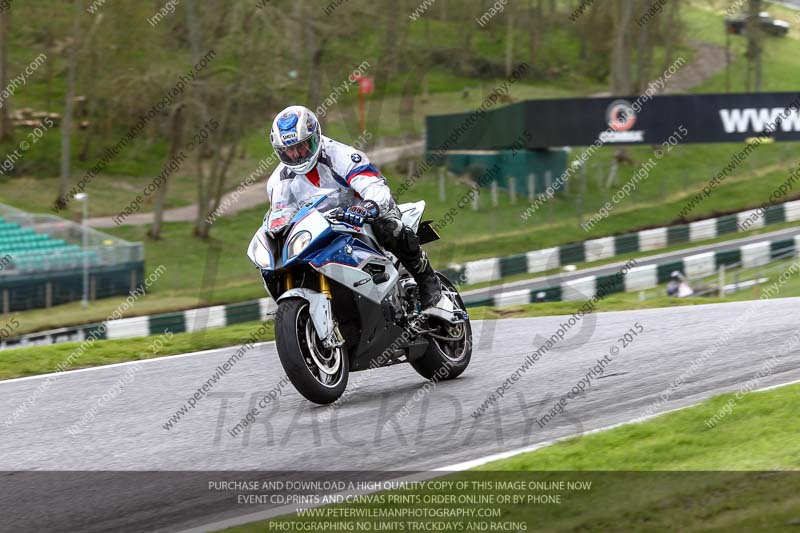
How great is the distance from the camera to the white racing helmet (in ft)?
24.0

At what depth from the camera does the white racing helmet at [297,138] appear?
732 centimetres

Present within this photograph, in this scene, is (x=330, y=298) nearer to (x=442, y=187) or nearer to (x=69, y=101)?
(x=442, y=187)

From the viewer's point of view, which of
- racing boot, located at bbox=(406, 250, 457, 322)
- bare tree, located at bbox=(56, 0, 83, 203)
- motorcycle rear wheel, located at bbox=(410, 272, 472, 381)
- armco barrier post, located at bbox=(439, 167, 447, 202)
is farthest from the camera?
bare tree, located at bbox=(56, 0, 83, 203)

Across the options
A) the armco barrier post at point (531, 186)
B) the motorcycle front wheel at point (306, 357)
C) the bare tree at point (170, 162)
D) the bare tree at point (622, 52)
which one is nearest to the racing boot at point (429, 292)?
the motorcycle front wheel at point (306, 357)

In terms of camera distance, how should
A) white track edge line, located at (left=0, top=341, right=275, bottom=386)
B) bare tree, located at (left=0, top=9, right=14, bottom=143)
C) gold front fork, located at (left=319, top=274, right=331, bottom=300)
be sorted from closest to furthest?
1. gold front fork, located at (left=319, top=274, right=331, bottom=300)
2. white track edge line, located at (left=0, top=341, right=275, bottom=386)
3. bare tree, located at (left=0, top=9, right=14, bottom=143)

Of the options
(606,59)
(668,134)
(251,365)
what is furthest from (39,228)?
(606,59)

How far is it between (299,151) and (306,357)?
57.2 inches

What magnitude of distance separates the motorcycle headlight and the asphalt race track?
109 cm

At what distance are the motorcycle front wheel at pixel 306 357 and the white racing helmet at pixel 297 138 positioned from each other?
1065 mm

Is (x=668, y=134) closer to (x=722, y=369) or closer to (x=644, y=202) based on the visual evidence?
(x=644, y=202)

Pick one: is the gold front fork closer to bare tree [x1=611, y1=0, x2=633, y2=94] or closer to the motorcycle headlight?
the motorcycle headlight

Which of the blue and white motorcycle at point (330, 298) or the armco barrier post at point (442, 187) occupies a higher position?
the blue and white motorcycle at point (330, 298)

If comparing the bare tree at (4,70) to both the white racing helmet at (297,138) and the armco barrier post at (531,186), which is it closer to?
the armco barrier post at (531,186)

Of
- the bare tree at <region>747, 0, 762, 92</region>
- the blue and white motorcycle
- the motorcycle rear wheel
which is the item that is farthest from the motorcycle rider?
the bare tree at <region>747, 0, 762, 92</region>
